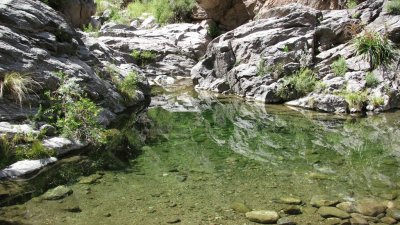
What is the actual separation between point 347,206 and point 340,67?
9964mm

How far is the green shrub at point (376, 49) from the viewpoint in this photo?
1373 cm

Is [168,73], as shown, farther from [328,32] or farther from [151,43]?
[328,32]

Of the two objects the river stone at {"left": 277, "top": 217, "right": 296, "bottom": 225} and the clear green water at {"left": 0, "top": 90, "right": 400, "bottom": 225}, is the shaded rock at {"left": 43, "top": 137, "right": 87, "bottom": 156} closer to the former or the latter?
the clear green water at {"left": 0, "top": 90, "right": 400, "bottom": 225}

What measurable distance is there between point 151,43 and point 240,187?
17751 millimetres

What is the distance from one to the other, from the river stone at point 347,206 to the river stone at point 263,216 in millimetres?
996

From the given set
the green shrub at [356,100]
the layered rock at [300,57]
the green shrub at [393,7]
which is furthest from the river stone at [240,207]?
the green shrub at [393,7]

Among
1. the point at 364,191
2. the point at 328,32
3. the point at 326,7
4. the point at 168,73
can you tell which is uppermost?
the point at 326,7

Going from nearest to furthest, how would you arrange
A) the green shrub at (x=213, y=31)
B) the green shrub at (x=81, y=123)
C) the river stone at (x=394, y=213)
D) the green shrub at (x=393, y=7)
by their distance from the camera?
the river stone at (x=394, y=213) → the green shrub at (x=81, y=123) → the green shrub at (x=393, y=7) → the green shrub at (x=213, y=31)

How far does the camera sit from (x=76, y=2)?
1923 centimetres

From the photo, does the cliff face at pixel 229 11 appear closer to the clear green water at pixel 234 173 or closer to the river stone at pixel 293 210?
the clear green water at pixel 234 173

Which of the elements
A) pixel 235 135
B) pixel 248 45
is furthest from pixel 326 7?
pixel 235 135

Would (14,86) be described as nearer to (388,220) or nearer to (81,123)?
(81,123)

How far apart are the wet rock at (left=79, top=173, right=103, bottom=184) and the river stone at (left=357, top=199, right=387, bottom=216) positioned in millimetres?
4225

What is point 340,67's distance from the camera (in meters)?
14.3
